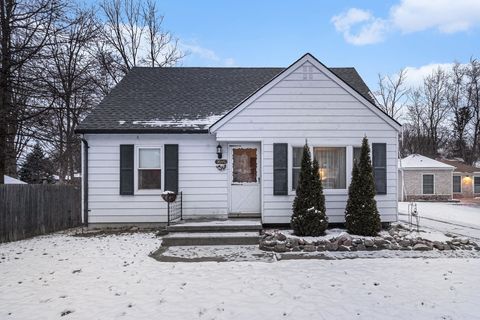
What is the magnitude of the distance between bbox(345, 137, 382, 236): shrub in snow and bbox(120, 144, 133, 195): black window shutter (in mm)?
6172

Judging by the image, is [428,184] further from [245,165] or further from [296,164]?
[245,165]

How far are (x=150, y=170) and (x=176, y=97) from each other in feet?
9.80

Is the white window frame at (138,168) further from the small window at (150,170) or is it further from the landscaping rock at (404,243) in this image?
the landscaping rock at (404,243)

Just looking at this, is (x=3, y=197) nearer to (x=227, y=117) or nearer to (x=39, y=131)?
(x=39, y=131)

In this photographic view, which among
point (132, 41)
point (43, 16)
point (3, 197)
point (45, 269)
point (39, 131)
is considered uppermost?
point (132, 41)

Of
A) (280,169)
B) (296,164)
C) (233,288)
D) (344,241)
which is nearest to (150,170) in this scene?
(280,169)

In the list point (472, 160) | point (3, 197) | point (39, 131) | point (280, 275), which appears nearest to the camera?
point (280, 275)

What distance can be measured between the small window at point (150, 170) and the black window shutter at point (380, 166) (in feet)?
20.3

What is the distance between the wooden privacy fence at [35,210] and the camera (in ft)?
33.1

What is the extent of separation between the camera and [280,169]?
1047 centimetres

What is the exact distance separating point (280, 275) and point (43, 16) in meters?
10.8

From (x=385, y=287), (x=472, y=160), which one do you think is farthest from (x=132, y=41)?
(x=472, y=160)

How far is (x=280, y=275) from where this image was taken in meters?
6.05

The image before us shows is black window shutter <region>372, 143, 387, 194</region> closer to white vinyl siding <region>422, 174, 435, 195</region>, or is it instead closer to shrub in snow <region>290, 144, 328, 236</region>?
shrub in snow <region>290, 144, 328, 236</region>
